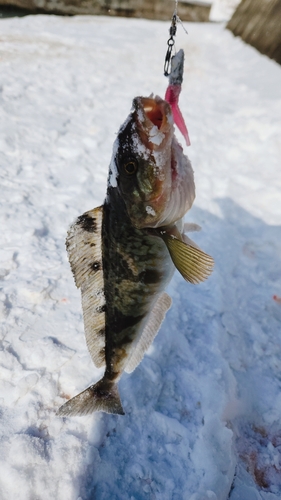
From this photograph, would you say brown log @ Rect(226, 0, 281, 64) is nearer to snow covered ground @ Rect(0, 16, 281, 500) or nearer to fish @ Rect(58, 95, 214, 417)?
snow covered ground @ Rect(0, 16, 281, 500)

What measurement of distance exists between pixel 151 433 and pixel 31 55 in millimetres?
8815

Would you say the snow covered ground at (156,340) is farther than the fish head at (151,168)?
Yes

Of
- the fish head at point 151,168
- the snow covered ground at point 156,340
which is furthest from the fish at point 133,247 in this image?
the snow covered ground at point 156,340

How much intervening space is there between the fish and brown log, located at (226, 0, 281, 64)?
10.1 m

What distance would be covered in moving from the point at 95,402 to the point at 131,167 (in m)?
1.52

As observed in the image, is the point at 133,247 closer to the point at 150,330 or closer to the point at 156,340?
the point at 150,330

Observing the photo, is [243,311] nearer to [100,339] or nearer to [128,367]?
[128,367]

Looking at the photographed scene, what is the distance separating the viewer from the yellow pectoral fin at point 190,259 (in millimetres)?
1722

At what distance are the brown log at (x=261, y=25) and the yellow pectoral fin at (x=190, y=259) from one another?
33.4 feet

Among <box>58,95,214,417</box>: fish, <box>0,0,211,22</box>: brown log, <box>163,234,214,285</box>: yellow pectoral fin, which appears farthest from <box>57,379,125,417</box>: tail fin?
<box>0,0,211,22</box>: brown log

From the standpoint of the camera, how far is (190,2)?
1981 centimetres

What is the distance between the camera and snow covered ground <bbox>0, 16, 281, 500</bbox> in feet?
7.18

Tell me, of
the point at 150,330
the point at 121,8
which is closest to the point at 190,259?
the point at 150,330

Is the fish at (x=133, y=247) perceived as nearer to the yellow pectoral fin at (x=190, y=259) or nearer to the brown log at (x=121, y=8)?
the yellow pectoral fin at (x=190, y=259)
